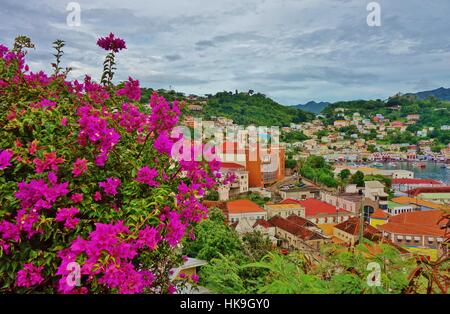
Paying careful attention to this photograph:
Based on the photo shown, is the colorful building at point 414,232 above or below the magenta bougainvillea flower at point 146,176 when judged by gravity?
below

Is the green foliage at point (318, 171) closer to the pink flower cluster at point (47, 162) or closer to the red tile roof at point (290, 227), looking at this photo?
the red tile roof at point (290, 227)

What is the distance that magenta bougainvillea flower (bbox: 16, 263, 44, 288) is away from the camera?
1.21 metres

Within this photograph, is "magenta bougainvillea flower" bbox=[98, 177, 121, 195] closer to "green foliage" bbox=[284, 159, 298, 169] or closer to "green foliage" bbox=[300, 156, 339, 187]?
"green foliage" bbox=[300, 156, 339, 187]

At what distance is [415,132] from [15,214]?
48106 millimetres

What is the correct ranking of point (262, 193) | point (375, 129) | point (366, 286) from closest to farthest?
point (366, 286) < point (262, 193) < point (375, 129)

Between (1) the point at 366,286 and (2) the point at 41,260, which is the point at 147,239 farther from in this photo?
(1) the point at 366,286

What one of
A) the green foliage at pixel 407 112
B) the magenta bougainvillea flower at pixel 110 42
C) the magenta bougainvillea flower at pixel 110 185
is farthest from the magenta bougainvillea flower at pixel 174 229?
the green foliage at pixel 407 112

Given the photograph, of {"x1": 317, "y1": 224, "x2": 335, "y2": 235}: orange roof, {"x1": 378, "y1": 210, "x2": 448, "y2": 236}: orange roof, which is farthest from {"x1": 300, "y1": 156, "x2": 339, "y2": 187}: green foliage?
{"x1": 378, "y1": 210, "x2": 448, "y2": 236}: orange roof

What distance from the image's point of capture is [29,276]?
48.6 inches

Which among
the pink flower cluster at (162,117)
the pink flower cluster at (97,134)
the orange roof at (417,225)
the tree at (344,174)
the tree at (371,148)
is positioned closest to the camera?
the pink flower cluster at (97,134)

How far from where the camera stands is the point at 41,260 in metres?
1.26

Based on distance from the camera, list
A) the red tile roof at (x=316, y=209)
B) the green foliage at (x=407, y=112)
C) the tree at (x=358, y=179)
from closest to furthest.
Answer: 1. the red tile roof at (x=316, y=209)
2. the tree at (x=358, y=179)
3. the green foliage at (x=407, y=112)

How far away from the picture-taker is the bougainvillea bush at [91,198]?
117cm
